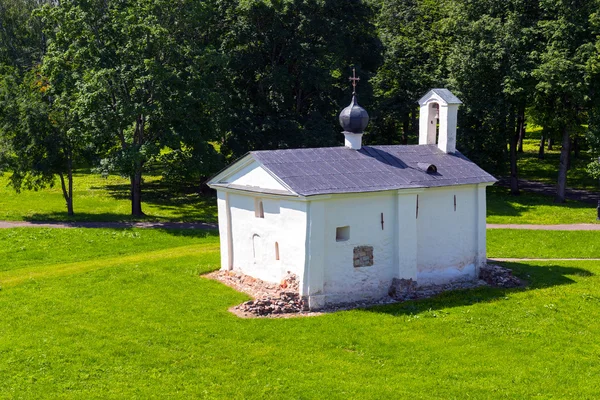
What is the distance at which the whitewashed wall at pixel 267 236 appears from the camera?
21.1m

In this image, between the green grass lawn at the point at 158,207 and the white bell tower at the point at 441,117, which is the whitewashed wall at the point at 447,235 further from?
the green grass lawn at the point at 158,207

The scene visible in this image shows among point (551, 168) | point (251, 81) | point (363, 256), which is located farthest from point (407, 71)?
point (363, 256)

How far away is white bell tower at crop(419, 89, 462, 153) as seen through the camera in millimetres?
25062

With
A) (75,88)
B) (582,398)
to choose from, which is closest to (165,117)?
(75,88)

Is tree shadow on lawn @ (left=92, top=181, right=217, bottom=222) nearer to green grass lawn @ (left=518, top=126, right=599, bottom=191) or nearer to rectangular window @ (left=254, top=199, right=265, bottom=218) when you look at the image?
rectangular window @ (left=254, top=199, right=265, bottom=218)

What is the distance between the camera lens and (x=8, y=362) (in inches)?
654

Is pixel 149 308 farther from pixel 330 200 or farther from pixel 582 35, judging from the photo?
pixel 582 35

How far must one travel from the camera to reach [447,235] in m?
23.8

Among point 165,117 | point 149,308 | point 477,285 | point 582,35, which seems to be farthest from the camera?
point 582,35

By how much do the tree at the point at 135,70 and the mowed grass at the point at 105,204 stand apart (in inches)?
92.2

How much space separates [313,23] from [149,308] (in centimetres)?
2409

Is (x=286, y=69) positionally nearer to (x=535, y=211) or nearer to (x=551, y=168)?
(x=535, y=211)

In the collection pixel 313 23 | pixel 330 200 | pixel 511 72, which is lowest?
pixel 330 200

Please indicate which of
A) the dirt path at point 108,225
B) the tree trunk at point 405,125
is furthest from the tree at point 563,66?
the dirt path at point 108,225
